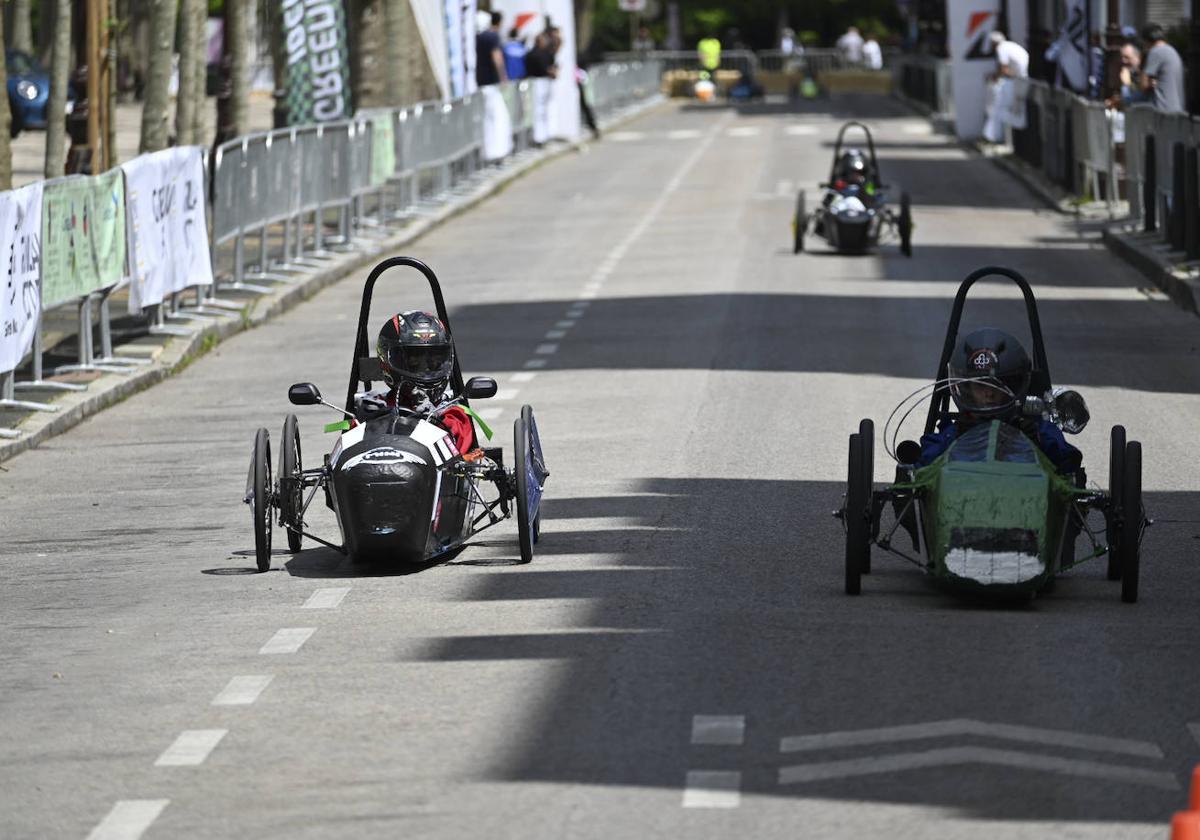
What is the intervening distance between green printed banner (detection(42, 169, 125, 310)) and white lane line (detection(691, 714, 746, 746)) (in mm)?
10021

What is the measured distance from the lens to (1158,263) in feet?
82.8

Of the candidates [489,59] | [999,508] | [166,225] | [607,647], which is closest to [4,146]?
[166,225]

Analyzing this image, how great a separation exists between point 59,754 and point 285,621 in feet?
7.19

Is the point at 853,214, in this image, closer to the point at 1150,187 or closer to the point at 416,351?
the point at 1150,187

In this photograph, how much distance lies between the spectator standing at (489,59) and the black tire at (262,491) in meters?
35.8

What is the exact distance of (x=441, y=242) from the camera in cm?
3186

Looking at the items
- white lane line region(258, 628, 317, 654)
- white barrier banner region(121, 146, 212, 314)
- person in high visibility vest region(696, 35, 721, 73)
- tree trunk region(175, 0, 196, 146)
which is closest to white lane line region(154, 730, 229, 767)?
white lane line region(258, 628, 317, 654)

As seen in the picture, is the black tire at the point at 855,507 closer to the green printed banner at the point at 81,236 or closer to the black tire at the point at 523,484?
the black tire at the point at 523,484

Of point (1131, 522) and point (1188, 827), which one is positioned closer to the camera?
point (1188, 827)

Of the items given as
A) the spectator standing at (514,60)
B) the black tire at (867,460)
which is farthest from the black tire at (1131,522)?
the spectator standing at (514,60)

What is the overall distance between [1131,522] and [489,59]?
3769 cm

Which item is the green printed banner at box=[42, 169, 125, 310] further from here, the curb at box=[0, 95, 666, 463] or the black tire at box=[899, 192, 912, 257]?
the black tire at box=[899, 192, 912, 257]

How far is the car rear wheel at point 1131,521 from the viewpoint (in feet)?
32.5

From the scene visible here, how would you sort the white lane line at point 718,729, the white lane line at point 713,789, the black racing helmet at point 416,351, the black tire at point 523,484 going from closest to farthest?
the white lane line at point 713,789 → the white lane line at point 718,729 → the black tire at point 523,484 → the black racing helmet at point 416,351
